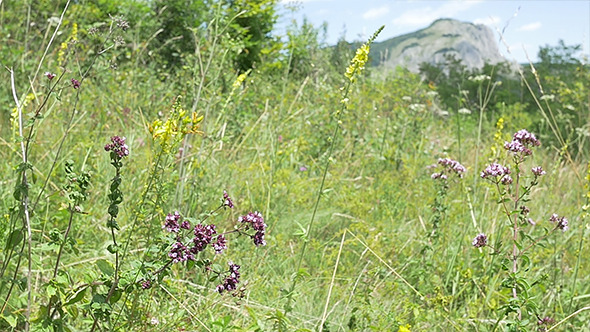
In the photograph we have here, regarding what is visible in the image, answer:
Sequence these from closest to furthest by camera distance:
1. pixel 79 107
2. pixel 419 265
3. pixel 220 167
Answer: pixel 419 265
pixel 220 167
pixel 79 107

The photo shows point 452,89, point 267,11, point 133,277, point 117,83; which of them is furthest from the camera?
point 452,89

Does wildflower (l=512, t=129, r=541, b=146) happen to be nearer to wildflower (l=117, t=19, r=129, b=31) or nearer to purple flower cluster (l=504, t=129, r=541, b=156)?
purple flower cluster (l=504, t=129, r=541, b=156)

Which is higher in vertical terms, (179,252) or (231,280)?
(179,252)

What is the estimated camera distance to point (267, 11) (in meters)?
7.60

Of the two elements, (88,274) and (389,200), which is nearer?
(88,274)

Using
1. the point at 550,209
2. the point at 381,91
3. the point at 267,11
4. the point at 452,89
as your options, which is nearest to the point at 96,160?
the point at 550,209

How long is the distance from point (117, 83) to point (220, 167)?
6.53 ft

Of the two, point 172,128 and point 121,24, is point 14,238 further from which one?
point 121,24

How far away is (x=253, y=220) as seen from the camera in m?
1.46

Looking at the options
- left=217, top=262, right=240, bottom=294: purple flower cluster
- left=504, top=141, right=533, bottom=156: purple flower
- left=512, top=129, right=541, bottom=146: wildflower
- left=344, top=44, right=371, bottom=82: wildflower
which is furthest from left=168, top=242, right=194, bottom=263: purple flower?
left=512, top=129, right=541, bottom=146: wildflower

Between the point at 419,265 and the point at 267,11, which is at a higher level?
the point at 267,11

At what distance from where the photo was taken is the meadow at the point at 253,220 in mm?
1439

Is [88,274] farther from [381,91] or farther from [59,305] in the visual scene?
[381,91]

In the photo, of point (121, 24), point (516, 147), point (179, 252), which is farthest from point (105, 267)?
point (516, 147)
